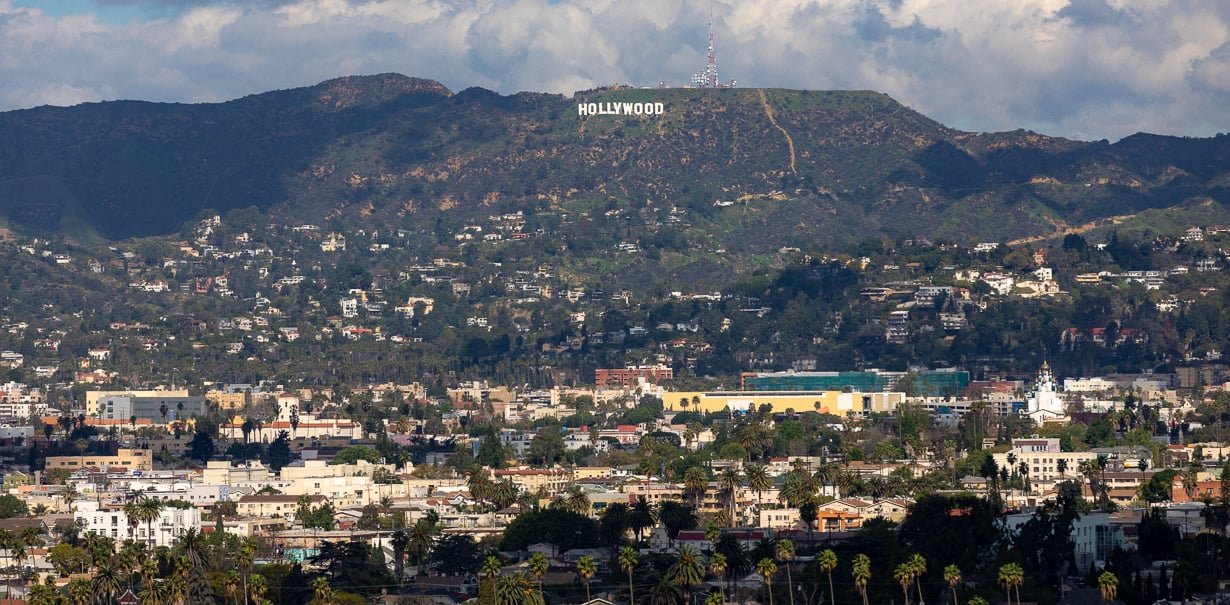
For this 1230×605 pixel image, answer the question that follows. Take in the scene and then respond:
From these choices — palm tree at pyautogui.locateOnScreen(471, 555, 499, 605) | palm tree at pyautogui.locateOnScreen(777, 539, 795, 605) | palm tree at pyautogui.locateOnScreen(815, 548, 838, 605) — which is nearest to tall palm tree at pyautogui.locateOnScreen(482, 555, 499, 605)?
palm tree at pyautogui.locateOnScreen(471, 555, 499, 605)

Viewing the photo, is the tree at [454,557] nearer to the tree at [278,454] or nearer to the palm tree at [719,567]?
the palm tree at [719,567]

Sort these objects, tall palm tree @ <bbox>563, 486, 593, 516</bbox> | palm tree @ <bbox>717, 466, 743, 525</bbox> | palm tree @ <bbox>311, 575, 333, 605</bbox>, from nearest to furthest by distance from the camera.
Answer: palm tree @ <bbox>311, 575, 333, 605</bbox> → tall palm tree @ <bbox>563, 486, 593, 516</bbox> → palm tree @ <bbox>717, 466, 743, 525</bbox>

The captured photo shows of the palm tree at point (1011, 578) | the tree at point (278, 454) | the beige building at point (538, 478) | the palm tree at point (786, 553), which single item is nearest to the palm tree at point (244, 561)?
the palm tree at point (786, 553)

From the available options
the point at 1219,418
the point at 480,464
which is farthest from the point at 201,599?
the point at 1219,418

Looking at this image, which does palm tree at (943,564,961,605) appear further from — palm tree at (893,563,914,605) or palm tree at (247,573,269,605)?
palm tree at (247,573,269,605)

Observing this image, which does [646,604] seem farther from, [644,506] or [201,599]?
[644,506]

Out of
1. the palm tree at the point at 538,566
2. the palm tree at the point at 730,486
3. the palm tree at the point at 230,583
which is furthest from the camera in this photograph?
the palm tree at the point at 730,486

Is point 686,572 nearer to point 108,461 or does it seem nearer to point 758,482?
point 758,482
